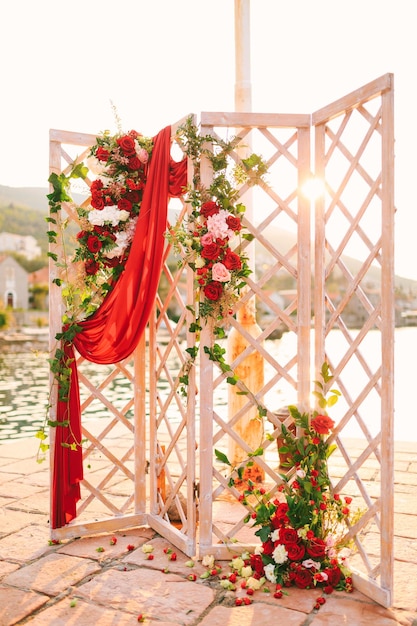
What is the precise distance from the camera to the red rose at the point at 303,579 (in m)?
2.61

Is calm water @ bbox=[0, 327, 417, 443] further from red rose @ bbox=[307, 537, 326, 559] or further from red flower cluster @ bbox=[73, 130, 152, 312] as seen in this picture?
red rose @ bbox=[307, 537, 326, 559]

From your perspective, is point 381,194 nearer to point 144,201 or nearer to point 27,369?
point 144,201

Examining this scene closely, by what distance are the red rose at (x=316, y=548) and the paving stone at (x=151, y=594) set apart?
463 mm

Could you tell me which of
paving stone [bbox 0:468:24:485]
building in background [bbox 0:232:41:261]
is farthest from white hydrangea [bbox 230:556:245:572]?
building in background [bbox 0:232:41:261]

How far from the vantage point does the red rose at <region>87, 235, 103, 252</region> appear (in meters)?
3.06

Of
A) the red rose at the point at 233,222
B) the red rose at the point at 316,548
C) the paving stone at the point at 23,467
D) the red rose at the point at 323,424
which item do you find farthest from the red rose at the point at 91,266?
the paving stone at the point at 23,467

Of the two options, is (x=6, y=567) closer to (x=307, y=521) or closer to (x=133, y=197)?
(x=307, y=521)

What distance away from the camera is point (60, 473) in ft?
10.4

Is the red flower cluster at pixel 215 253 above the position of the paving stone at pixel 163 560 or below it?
above

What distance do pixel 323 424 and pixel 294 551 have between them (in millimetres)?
557

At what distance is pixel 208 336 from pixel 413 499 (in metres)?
1.94

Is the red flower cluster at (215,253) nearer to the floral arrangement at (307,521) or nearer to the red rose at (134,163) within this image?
the red rose at (134,163)

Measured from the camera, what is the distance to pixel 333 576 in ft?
8.59

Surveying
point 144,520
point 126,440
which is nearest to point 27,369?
point 126,440
